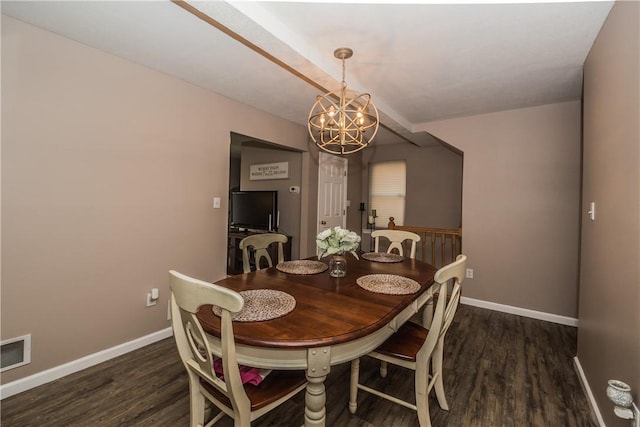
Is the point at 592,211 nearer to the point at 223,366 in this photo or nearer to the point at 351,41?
the point at 351,41

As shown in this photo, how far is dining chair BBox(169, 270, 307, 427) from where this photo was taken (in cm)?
96

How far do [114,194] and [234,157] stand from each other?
4.89 meters

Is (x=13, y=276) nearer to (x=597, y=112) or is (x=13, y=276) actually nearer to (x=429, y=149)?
(x=597, y=112)

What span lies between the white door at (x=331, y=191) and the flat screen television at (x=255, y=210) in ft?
2.39

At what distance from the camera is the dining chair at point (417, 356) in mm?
1401

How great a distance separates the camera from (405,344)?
1.65 meters

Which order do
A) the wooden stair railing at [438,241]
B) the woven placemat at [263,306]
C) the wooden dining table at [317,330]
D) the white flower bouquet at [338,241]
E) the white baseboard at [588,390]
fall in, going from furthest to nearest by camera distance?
the wooden stair railing at [438,241] < the white flower bouquet at [338,241] < the white baseboard at [588,390] < the woven placemat at [263,306] < the wooden dining table at [317,330]

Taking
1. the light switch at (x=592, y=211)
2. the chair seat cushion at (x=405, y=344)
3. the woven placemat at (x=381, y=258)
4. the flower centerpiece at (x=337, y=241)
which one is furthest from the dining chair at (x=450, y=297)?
the light switch at (x=592, y=211)

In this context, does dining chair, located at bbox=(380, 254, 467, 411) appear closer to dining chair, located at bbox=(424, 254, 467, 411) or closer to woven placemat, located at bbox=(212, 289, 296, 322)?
dining chair, located at bbox=(424, 254, 467, 411)

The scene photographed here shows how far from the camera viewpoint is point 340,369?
2154 millimetres

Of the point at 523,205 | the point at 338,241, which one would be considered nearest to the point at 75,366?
the point at 338,241

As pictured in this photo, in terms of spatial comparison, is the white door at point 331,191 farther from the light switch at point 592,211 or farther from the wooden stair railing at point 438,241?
the light switch at point 592,211

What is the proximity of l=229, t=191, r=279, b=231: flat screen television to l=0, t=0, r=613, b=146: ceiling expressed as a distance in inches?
76.5

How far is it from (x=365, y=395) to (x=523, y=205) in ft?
9.35
